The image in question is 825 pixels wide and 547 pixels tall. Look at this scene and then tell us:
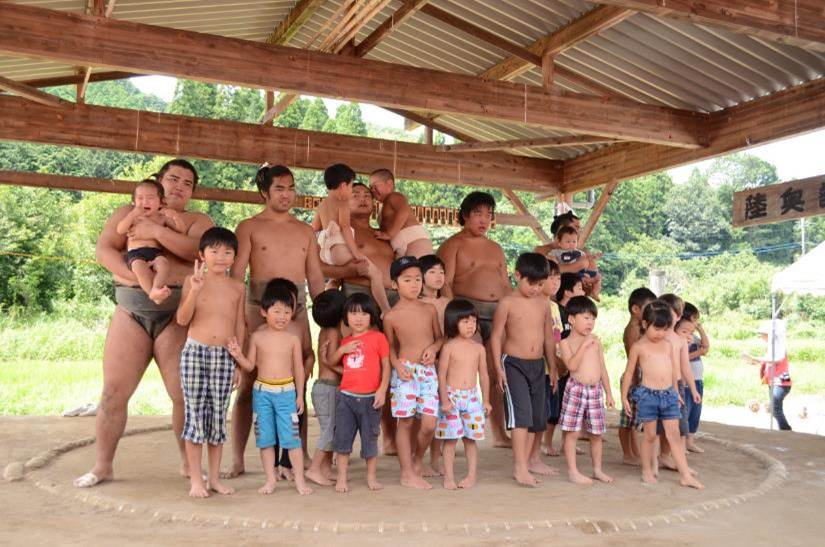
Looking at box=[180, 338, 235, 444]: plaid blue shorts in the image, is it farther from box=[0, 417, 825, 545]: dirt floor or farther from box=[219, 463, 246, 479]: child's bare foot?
box=[219, 463, 246, 479]: child's bare foot

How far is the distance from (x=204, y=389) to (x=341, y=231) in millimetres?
1192

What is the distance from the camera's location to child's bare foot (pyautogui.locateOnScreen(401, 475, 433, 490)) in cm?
360

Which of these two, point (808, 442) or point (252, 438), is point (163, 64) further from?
point (808, 442)

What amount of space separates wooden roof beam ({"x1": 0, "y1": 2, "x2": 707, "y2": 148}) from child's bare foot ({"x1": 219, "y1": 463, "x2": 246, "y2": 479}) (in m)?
2.41

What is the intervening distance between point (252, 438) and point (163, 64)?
235cm

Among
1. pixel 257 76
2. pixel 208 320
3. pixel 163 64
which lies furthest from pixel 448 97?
pixel 208 320

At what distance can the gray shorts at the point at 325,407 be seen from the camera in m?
3.66

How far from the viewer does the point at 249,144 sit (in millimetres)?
7445

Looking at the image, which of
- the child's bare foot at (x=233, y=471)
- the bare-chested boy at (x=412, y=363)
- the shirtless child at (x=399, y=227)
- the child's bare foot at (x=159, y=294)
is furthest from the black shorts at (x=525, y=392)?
the child's bare foot at (x=159, y=294)

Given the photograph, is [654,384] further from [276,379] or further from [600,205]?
[600,205]

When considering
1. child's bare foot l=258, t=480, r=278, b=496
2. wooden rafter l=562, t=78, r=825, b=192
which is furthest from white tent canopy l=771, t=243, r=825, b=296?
child's bare foot l=258, t=480, r=278, b=496

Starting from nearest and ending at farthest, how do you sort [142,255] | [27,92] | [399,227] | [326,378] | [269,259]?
[142,255] → [326,378] → [269,259] → [399,227] → [27,92]

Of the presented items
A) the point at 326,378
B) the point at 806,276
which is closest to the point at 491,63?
the point at 806,276

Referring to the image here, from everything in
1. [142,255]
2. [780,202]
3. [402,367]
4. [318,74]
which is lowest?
[402,367]
